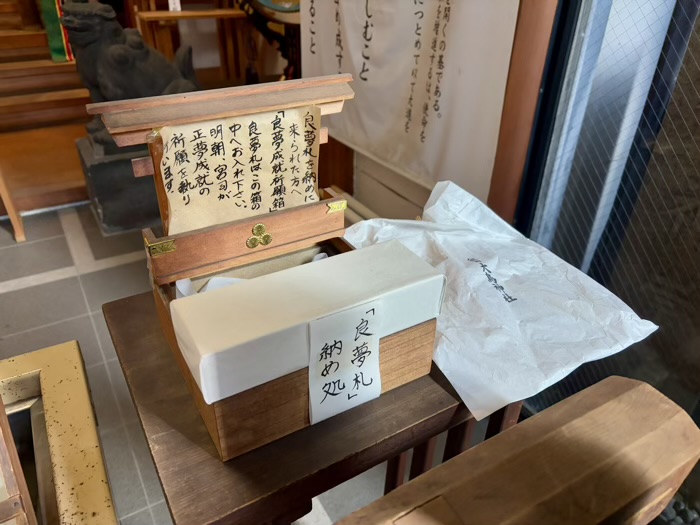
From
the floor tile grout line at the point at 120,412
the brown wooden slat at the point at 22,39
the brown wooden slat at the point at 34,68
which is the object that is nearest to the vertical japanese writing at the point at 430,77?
the floor tile grout line at the point at 120,412

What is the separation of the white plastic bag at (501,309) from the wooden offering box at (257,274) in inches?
4.6

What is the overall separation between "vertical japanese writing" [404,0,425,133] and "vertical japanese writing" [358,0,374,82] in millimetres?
321

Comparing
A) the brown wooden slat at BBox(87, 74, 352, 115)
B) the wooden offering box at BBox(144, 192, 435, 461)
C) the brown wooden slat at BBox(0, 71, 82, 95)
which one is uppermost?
the brown wooden slat at BBox(87, 74, 352, 115)

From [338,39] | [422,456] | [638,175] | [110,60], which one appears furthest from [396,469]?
[110,60]

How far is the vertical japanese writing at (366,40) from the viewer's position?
7.30ft

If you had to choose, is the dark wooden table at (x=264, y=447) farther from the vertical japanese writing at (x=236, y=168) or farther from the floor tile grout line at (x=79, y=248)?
the floor tile grout line at (x=79, y=248)

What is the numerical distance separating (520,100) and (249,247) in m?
1.00

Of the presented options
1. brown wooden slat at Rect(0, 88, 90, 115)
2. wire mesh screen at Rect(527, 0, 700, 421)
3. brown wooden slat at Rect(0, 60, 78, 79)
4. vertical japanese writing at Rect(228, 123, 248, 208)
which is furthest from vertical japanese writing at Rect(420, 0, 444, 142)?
brown wooden slat at Rect(0, 60, 78, 79)

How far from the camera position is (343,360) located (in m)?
0.78

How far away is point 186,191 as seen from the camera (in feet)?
3.08

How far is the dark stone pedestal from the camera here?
303cm

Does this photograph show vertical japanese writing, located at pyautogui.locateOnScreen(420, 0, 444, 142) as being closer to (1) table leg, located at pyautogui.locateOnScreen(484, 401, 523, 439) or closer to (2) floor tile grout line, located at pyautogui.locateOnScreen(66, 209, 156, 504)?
(1) table leg, located at pyautogui.locateOnScreen(484, 401, 523, 439)

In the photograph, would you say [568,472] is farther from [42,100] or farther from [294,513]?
[42,100]

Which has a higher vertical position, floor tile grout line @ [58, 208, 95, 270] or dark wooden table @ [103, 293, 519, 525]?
Result: dark wooden table @ [103, 293, 519, 525]
